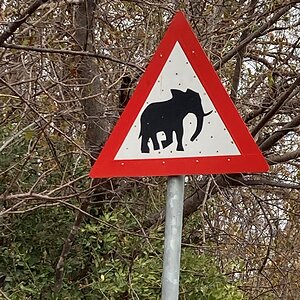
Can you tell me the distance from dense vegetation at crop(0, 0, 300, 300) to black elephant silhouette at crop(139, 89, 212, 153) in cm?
115

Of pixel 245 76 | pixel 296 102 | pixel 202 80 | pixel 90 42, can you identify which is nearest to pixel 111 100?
pixel 90 42

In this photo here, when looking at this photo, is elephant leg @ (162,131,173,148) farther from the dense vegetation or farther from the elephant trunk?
the dense vegetation

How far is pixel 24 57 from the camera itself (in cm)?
362

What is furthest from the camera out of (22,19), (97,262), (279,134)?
(279,134)

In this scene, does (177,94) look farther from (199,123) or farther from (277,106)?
(277,106)

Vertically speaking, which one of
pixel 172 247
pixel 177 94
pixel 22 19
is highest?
pixel 22 19

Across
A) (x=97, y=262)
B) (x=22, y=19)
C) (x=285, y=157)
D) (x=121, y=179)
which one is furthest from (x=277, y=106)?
(x=22, y=19)

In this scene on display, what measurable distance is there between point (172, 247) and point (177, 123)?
39cm

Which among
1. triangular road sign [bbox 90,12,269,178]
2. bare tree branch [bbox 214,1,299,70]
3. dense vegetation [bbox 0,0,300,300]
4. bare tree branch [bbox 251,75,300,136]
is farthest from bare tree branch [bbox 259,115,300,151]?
triangular road sign [bbox 90,12,269,178]

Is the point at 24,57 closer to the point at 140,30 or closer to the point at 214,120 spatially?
the point at 140,30

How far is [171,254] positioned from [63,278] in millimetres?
1927

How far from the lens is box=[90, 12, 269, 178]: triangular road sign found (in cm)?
192

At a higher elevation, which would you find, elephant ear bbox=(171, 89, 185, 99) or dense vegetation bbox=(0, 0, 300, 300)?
dense vegetation bbox=(0, 0, 300, 300)

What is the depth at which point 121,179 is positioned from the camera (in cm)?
405
